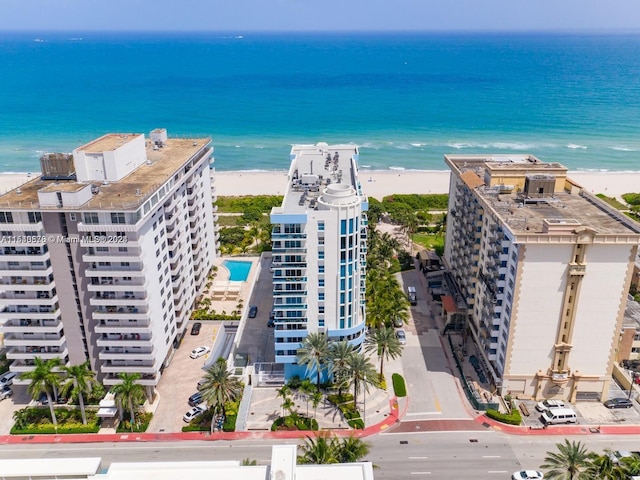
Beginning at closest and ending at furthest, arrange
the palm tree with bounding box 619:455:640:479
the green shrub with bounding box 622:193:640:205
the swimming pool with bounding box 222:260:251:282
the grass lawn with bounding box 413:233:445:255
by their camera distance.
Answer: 1. the palm tree with bounding box 619:455:640:479
2. the swimming pool with bounding box 222:260:251:282
3. the grass lawn with bounding box 413:233:445:255
4. the green shrub with bounding box 622:193:640:205

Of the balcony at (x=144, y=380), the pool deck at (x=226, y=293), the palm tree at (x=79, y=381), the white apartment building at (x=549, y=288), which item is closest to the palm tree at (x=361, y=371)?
the white apartment building at (x=549, y=288)

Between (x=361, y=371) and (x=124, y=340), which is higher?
(x=124, y=340)

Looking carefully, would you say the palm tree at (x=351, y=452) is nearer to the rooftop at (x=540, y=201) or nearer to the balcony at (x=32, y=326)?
the rooftop at (x=540, y=201)

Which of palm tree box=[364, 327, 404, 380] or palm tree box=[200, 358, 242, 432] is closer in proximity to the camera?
palm tree box=[200, 358, 242, 432]

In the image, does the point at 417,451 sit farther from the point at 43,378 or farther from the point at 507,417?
the point at 43,378

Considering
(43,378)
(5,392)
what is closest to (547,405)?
(43,378)

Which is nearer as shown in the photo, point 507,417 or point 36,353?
point 507,417

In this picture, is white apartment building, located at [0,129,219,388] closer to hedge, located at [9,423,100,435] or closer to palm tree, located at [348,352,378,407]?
hedge, located at [9,423,100,435]

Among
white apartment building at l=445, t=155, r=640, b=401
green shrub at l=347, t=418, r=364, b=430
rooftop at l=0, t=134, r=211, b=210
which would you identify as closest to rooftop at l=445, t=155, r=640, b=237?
white apartment building at l=445, t=155, r=640, b=401
